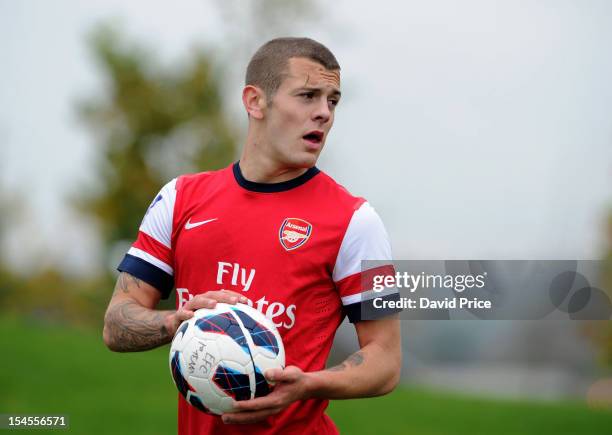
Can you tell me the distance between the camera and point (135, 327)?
14.3 ft

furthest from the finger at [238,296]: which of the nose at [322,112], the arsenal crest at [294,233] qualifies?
the nose at [322,112]

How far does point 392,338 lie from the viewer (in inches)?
167

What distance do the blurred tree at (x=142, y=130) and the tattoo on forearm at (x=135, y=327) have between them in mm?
25643

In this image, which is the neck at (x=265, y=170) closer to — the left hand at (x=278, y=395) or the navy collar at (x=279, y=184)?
the navy collar at (x=279, y=184)

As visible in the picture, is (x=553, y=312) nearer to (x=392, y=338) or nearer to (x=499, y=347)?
(x=392, y=338)

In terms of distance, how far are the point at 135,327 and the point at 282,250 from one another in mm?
890

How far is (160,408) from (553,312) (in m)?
8.93

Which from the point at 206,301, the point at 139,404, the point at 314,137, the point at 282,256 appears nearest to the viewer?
the point at 206,301

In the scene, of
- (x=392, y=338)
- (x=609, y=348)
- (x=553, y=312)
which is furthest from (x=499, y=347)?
(x=392, y=338)

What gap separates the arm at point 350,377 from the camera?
375 cm

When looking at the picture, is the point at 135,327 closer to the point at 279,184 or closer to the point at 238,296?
the point at 238,296

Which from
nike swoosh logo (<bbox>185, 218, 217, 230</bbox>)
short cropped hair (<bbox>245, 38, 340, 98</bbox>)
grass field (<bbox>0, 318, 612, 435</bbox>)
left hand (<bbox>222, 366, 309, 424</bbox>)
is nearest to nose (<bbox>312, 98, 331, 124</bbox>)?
short cropped hair (<bbox>245, 38, 340, 98</bbox>)

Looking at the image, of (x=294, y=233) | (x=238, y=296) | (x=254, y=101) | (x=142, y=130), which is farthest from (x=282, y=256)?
(x=142, y=130)

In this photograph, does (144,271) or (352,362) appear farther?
(144,271)
